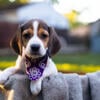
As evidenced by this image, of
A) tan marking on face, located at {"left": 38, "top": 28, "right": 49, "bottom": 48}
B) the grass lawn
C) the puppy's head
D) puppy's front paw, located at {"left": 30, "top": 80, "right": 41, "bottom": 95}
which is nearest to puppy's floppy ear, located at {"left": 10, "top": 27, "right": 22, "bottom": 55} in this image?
the puppy's head

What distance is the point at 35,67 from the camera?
3.32 m

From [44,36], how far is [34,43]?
5.8 inches

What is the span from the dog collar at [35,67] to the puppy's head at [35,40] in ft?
0.15

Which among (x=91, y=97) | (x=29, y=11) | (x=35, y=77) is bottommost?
(x=29, y=11)

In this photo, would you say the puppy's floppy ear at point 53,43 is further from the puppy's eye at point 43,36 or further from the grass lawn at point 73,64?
the grass lawn at point 73,64

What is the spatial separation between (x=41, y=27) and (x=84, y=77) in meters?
0.47

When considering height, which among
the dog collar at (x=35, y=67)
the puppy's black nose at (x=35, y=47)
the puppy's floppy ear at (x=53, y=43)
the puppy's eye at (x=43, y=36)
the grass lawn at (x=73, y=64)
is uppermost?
the puppy's eye at (x=43, y=36)

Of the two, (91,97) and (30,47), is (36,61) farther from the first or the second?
(91,97)

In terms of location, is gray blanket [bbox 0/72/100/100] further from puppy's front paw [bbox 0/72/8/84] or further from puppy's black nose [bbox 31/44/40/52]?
puppy's black nose [bbox 31/44/40/52]

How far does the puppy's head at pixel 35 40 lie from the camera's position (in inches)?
129

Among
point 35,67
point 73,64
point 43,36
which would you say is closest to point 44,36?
point 43,36

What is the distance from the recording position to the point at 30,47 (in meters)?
3.28

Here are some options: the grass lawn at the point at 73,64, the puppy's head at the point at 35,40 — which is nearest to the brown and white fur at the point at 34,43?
the puppy's head at the point at 35,40

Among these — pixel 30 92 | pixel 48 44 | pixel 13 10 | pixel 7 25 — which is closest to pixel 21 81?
pixel 30 92
